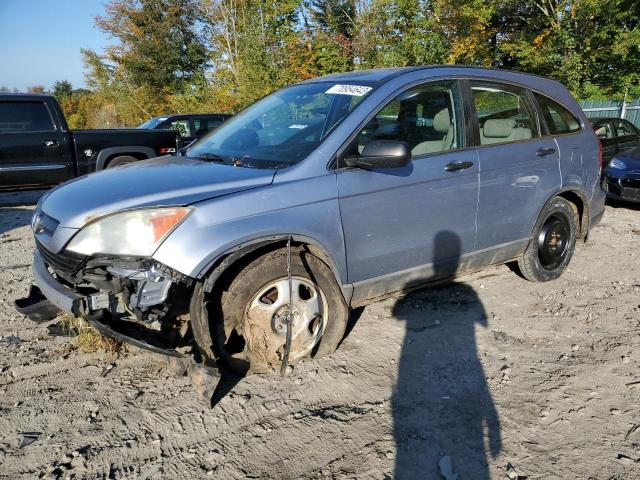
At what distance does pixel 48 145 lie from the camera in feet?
26.5

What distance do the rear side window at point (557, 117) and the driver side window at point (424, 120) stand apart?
1.15 metres

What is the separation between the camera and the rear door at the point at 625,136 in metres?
10.2

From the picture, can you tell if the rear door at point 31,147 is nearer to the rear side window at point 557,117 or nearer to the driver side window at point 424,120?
the driver side window at point 424,120

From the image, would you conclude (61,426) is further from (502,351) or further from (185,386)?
(502,351)

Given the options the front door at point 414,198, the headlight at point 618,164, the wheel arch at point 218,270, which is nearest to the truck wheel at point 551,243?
the front door at point 414,198

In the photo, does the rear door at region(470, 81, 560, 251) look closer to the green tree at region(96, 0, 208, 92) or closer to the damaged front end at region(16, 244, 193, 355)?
the damaged front end at region(16, 244, 193, 355)

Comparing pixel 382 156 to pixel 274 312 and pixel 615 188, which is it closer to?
pixel 274 312

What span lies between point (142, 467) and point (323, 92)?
2.68m

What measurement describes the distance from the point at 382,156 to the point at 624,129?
9.75 meters

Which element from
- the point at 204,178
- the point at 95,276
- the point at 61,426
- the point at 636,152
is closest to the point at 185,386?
the point at 61,426

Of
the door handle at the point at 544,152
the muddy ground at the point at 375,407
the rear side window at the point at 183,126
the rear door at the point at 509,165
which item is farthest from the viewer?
the rear side window at the point at 183,126

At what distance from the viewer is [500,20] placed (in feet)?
72.1

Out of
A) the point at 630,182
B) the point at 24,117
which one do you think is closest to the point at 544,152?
the point at 630,182

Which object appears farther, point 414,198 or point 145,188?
point 414,198
